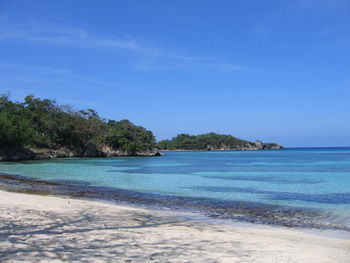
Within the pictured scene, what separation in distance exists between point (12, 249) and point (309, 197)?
534 inches

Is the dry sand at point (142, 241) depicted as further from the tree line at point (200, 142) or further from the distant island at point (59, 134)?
the tree line at point (200, 142)

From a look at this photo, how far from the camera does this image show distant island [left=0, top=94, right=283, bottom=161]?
51.4 metres

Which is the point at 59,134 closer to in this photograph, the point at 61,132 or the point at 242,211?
the point at 61,132

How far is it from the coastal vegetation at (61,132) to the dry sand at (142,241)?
47.0 meters

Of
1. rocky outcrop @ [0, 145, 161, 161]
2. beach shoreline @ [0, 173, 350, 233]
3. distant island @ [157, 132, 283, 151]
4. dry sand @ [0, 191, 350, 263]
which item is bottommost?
beach shoreline @ [0, 173, 350, 233]

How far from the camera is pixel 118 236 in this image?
6.27m

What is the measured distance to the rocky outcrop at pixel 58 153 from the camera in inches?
2012

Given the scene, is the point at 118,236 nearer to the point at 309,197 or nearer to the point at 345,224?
the point at 345,224

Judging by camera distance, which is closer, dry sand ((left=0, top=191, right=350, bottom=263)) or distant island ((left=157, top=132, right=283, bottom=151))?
dry sand ((left=0, top=191, right=350, bottom=263))

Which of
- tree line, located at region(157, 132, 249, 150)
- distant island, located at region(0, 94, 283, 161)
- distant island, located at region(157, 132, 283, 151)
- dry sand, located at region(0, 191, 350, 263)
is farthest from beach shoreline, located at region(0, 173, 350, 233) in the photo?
tree line, located at region(157, 132, 249, 150)

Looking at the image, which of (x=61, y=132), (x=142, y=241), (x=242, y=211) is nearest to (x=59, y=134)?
(x=61, y=132)

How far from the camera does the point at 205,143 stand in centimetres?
17950

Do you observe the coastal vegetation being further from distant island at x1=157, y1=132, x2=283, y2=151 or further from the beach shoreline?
distant island at x1=157, y1=132, x2=283, y2=151

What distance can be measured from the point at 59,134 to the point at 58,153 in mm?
5248
